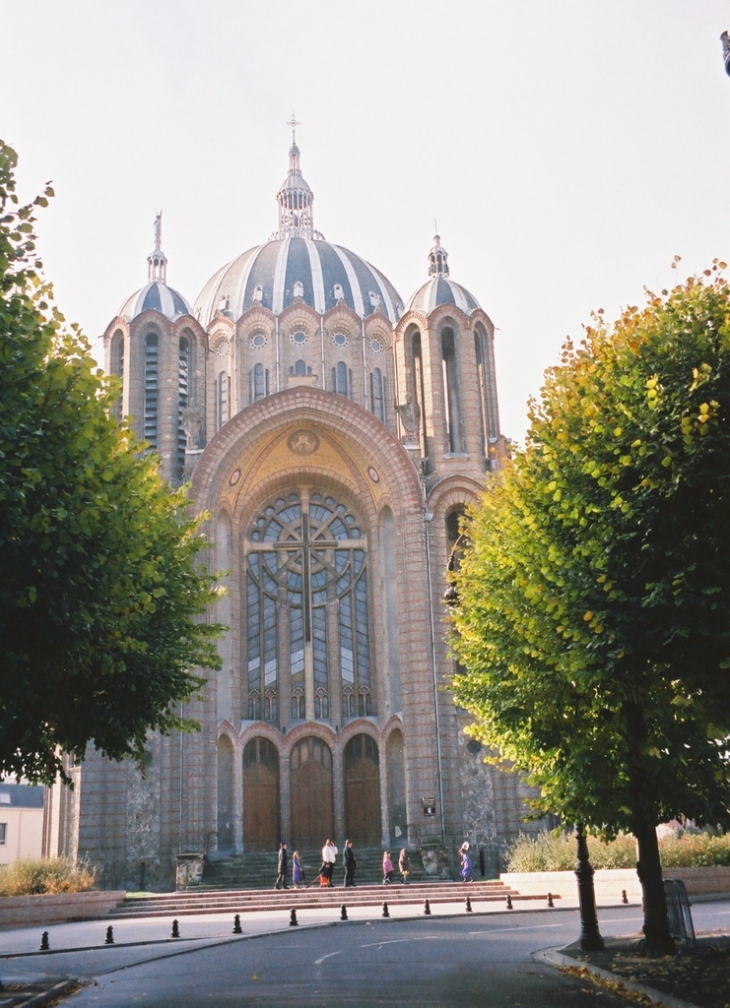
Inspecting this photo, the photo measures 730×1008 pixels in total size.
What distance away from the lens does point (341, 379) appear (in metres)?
44.6

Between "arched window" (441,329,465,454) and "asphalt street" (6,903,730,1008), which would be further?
"arched window" (441,329,465,454)

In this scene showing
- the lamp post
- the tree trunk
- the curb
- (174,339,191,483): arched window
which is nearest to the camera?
the curb

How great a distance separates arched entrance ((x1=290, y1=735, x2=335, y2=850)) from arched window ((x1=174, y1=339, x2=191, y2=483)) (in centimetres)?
1093

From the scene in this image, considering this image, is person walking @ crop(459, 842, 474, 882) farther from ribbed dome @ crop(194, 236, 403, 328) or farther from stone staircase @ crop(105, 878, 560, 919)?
ribbed dome @ crop(194, 236, 403, 328)

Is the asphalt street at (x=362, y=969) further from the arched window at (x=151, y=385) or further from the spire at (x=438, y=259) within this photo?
the spire at (x=438, y=259)

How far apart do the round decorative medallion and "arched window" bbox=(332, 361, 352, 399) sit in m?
4.96

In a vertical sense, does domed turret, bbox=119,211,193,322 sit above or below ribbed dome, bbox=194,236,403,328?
below

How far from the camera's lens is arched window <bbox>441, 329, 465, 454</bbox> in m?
39.6

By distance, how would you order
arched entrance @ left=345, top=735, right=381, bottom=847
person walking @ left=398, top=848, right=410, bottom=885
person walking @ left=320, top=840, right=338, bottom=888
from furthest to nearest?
arched entrance @ left=345, top=735, right=381, bottom=847 < person walking @ left=398, top=848, right=410, bottom=885 < person walking @ left=320, top=840, right=338, bottom=888

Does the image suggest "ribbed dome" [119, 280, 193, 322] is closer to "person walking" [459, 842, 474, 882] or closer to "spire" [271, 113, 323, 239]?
"spire" [271, 113, 323, 239]

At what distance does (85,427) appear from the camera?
12.7 m

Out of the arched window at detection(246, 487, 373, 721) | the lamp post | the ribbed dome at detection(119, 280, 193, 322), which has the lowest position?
the lamp post

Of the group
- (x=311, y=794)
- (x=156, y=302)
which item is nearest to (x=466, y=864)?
(x=311, y=794)

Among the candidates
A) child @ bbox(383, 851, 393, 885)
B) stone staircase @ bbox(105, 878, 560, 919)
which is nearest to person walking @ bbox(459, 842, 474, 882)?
stone staircase @ bbox(105, 878, 560, 919)
